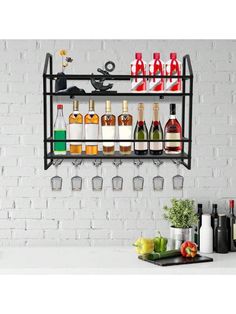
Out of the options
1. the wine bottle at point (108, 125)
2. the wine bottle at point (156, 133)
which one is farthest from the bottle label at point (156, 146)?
the wine bottle at point (108, 125)

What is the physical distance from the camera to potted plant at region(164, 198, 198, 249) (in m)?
4.62

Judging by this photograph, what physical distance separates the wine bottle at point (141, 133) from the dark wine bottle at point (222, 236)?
2.50 feet

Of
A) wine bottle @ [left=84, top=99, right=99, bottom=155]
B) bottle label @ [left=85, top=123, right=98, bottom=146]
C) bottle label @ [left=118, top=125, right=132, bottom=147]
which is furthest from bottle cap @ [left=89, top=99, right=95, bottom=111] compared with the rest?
bottle label @ [left=118, top=125, right=132, bottom=147]

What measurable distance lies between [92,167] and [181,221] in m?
0.82

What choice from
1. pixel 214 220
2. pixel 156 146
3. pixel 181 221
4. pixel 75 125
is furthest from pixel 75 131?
pixel 214 220

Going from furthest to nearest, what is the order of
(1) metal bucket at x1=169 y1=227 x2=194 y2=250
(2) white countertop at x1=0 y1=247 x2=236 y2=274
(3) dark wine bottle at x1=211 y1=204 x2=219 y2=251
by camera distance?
(3) dark wine bottle at x1=211 y1=204 x2=219 y2=251 < (1) metal bucket at x1=169 y1=227 x2=194 y2=250 < (2) white countertop at x1=0 y1=247 x2=236 y2=274

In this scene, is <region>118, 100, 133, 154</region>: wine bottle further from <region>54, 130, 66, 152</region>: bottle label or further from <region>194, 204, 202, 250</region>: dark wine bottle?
<region>194, 204, 202, 250</region>: dark wine bottle

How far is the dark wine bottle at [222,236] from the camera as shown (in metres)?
4.67

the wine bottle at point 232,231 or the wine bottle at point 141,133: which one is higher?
the wine bottle at point 141,133

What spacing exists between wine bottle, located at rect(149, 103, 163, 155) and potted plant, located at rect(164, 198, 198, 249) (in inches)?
17.5

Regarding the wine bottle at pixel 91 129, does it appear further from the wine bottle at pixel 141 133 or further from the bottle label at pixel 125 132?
the wine bottle at pixel 141 133

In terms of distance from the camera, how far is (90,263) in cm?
435

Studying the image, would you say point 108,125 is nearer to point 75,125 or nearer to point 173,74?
point 75,125
